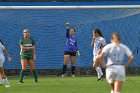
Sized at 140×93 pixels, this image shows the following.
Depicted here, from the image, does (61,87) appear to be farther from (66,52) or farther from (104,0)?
(104,0)

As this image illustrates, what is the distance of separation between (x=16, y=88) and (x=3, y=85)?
1560 millimetres

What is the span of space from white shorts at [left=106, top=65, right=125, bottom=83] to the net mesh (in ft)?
41.8

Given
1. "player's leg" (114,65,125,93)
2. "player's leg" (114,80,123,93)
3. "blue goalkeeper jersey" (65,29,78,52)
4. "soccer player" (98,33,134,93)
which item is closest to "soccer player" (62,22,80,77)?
"blue goalkeeper jersey" (65,29,78,52)

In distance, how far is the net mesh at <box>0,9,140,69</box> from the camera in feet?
89.7

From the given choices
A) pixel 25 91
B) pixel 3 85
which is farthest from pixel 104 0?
pixel 25 91

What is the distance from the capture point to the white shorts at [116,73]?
14.3 metres

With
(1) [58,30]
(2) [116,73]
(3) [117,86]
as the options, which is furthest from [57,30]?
(3) [117,86]

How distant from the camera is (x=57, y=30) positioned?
27.7m

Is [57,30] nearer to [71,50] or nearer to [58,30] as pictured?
[58,30]

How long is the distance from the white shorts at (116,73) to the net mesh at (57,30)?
1273cm

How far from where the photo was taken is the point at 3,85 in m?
20.9

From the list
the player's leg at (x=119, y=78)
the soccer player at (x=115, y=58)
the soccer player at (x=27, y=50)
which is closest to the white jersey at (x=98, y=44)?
the soccer player at (x=27, y=50)

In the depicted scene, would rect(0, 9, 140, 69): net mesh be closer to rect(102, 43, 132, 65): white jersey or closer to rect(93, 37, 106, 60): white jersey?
rect(93, 37, 106, 60): white jersey

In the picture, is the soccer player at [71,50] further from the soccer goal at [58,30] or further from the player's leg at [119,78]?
the player's leg at [119,78]
